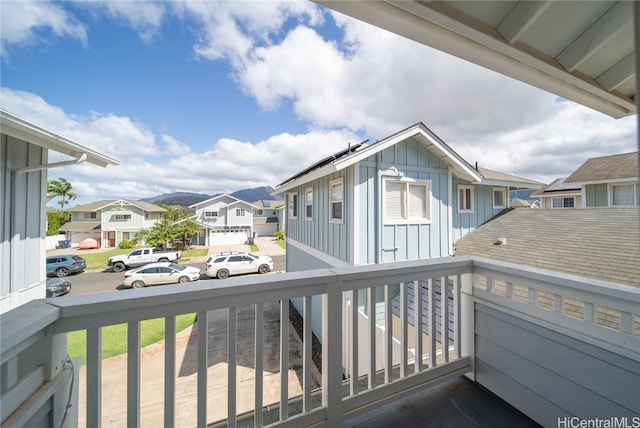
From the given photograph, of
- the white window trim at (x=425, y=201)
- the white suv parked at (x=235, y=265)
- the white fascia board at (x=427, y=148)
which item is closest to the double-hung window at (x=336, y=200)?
the white fascia board at (x=427, y=148)

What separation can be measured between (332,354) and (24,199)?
437cm

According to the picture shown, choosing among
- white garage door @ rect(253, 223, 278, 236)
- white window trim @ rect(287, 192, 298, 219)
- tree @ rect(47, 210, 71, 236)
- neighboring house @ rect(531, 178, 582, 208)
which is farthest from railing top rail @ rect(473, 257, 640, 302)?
white garage door @ rect(253, 223, 278, 236)

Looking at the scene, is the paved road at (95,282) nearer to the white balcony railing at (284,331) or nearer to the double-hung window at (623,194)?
the white balcony railing at (284,331)

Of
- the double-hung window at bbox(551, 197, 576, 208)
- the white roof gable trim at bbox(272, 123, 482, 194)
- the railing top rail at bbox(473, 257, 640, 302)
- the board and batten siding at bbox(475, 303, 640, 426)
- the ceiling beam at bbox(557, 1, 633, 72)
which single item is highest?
the white roof gable trim at bbox(272, 123, 482, 194)

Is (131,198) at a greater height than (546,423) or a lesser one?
greater

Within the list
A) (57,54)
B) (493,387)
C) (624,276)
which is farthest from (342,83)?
(624,276)

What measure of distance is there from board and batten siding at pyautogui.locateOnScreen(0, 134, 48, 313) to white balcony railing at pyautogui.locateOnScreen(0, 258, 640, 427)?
3071 mm

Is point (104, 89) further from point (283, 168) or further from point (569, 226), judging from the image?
point (283, 168)

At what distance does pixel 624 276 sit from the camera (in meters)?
3.79

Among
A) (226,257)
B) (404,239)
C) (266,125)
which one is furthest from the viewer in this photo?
(226,257)

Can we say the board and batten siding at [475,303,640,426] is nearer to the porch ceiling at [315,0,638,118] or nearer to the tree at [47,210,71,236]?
the porch ceiling at [315,0,638,118]

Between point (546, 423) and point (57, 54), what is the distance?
22.0 feet

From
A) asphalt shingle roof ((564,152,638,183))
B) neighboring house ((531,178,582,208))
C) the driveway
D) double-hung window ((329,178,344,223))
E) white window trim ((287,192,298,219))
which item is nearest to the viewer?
the driveway

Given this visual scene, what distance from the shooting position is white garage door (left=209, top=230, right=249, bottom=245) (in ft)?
78.1
